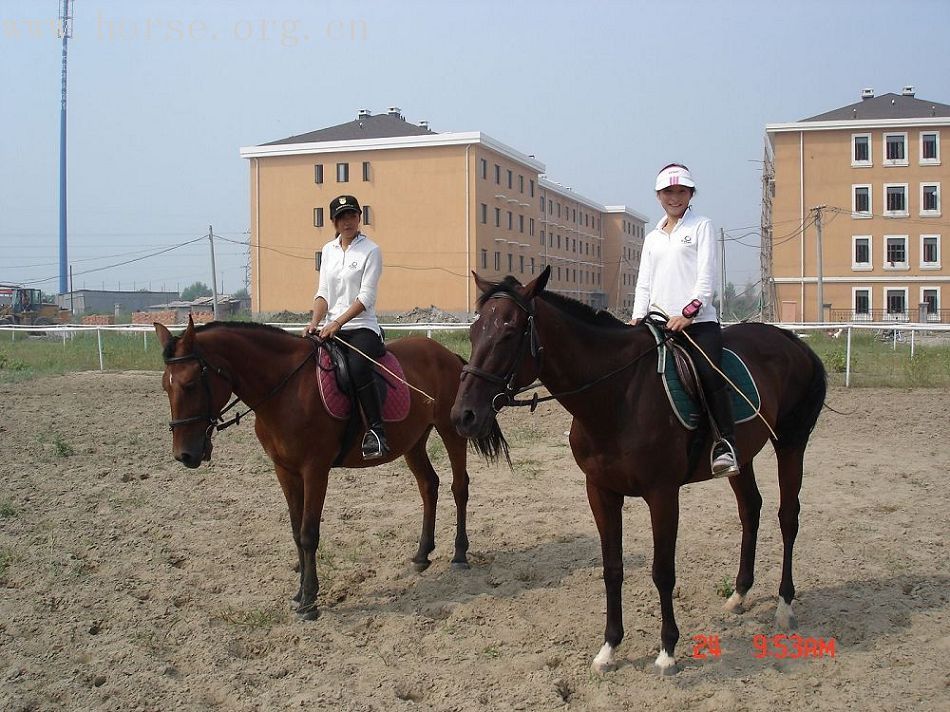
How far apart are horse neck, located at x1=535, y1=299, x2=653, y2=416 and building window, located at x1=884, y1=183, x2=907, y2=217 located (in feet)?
159

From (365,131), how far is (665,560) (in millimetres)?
50980

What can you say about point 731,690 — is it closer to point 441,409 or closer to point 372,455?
point 372,455

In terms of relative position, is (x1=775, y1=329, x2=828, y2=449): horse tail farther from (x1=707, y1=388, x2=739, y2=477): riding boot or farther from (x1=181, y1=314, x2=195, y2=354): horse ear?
(x1=181, y1=314, x2=195, y2=354): horse ear

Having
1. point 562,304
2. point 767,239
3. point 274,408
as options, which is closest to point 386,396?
point 274,408

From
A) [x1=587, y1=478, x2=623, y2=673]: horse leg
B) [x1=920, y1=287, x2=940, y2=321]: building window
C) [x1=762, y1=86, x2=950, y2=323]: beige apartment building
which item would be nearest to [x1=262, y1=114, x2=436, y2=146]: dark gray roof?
[x1=762, y1=86, x2=950, y2=323]: beige apartment building

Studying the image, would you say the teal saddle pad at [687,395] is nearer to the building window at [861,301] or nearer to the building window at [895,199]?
the building window at [861,301]

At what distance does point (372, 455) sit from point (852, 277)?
46.7 m

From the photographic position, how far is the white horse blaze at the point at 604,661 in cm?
440

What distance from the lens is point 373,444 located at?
5758mm

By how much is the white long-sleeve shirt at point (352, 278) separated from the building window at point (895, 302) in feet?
150

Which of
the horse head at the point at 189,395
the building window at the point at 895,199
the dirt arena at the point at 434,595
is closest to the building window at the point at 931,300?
the building window at the point at 895,199

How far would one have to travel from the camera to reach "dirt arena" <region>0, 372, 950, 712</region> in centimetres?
416

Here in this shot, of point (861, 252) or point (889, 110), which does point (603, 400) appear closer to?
point (861, 252)
